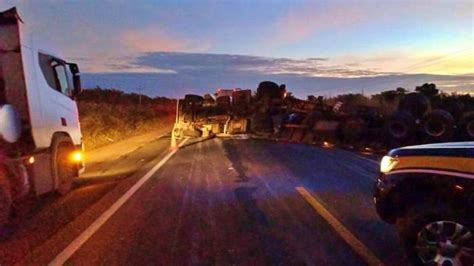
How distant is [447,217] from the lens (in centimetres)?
568

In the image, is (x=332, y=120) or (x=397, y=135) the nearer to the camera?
(x=397, y=135)

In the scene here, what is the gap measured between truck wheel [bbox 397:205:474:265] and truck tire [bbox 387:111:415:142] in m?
14.8

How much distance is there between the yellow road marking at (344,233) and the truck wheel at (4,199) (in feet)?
14.5

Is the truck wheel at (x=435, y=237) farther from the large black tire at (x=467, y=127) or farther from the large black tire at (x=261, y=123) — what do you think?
the large black tire at (x=261, y=123)

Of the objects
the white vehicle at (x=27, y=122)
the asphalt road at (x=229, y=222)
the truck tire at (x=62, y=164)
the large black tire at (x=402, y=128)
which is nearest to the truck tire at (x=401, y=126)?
the large black tire at (x=402, y=128)

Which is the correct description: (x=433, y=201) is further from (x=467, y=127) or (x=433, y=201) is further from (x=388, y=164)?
(x=467, y=127)

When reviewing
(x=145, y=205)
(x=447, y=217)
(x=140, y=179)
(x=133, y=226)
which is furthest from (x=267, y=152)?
(x=447, y=217)

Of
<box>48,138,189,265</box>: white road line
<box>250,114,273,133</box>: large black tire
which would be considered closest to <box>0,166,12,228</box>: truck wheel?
<box>48,138,189,265</box>: white road line

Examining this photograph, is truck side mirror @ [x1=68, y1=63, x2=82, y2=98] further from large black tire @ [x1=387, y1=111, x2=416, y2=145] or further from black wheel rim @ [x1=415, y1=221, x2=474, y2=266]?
large black tire @ [x1=387, y1=111, x2=416, y2=145]

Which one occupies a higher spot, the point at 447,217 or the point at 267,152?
the point at 447,217

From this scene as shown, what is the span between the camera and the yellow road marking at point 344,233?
6594 mm

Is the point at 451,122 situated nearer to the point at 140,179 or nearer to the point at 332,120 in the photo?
the point at 332,120

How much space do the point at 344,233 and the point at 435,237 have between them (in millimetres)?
2023

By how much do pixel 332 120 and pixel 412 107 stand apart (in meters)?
3.53
